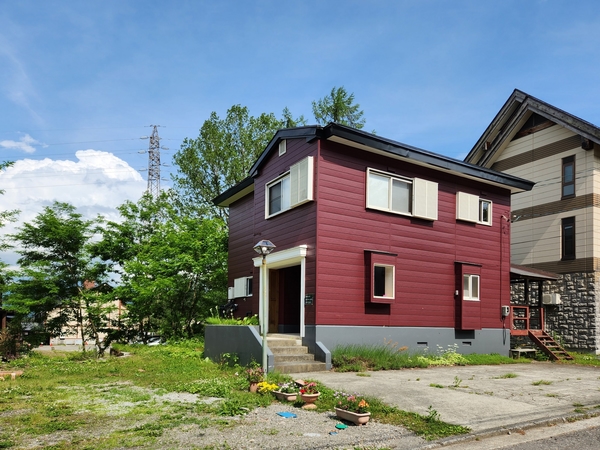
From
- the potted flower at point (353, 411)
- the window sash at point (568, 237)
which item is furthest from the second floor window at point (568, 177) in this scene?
the potted flower at point (353, 411)

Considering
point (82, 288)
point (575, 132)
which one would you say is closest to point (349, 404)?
point (575, 132)

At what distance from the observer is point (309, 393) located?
8.35 meters

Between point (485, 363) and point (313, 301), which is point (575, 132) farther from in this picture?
point (313, 301)

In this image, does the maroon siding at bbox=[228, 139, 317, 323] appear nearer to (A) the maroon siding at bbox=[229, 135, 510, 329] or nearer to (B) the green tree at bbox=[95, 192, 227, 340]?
(A) the maroon siding at bbox=[229, 135, 510, 329]

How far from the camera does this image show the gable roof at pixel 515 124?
19.2 m

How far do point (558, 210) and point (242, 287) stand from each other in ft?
40.5

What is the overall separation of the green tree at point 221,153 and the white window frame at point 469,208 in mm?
15244

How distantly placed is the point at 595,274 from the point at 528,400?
11.8m

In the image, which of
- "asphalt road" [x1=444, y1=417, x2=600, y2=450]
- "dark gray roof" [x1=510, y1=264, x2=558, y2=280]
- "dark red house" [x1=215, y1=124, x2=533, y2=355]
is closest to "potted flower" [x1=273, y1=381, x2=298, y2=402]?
"asphalt road" [x1=444, y1=417, x2=600, y2=450]

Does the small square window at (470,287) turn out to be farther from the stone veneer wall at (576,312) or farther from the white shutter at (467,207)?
the stone veneer wall at (576,312)

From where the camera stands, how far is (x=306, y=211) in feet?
46.5

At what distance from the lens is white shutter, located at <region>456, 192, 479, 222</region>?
54.5 feet

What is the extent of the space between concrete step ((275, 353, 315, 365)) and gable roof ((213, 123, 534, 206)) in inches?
219

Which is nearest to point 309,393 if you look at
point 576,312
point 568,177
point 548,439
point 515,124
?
point 548,439
